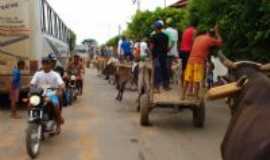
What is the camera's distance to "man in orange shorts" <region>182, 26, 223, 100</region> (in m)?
13.4

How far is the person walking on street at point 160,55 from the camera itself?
15.0 meters

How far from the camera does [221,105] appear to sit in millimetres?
19422

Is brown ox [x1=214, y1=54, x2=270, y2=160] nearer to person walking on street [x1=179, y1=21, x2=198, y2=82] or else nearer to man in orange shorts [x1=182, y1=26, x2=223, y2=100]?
man in orange shorts [x1=182, y1=26, x2=223, y2=100]

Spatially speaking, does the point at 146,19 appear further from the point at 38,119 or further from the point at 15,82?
the point at 38,119

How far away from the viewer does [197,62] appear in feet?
44.4

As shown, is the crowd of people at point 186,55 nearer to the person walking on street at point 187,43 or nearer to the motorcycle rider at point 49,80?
the person walking on street at point 187,43

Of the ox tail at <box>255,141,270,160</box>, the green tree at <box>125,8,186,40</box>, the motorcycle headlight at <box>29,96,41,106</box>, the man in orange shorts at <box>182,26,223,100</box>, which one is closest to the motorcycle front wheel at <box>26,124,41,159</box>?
the motorcycle headlight at <box>29,96,41,106</box>

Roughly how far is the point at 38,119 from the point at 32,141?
0.56 meters

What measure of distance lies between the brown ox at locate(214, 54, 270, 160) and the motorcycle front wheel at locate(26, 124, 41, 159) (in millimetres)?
5907

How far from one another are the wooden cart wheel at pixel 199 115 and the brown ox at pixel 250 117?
8.67 metres

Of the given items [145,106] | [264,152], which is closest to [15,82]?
[145,106]

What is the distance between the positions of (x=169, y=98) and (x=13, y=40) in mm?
5658

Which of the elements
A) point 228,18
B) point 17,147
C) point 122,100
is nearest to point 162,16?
point 122,100

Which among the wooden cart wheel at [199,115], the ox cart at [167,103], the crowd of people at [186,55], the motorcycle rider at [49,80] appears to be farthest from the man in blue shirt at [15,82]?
the wooden cart wheel at [199,115]
